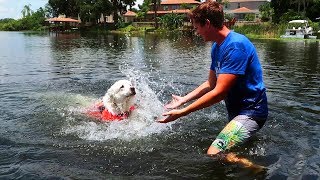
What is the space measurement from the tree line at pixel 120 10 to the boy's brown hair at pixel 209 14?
75.5 metres

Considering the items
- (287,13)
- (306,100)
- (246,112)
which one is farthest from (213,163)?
(287,13)

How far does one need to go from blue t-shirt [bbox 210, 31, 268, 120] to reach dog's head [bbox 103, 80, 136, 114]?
127 inches

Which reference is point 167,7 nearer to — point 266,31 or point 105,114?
point 266,31

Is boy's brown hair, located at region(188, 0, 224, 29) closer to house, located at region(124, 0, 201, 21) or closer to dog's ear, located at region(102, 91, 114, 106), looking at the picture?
dog's ear, located at region(102, 91, 114, 106)

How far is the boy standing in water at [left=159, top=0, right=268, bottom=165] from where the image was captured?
5711 millimetres

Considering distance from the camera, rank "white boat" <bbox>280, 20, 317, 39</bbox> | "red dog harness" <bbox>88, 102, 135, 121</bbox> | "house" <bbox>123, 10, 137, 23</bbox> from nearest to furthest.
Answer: "red dog harness" <bbox>88, 102, 135, 121</bbox>
"white boat" <bbox>280, 20, 317, 39</bbox>
"house" <bbox>123, 10, 137, 23</bbox>

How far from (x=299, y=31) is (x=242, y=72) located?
58789mm

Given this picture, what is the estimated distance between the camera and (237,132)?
244 inches

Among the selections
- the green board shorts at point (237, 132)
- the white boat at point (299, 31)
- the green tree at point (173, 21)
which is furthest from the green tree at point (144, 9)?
the green board shorts at point (237, 132)

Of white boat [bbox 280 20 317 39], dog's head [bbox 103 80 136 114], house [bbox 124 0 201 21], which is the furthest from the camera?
house [bbox 124 0 201 21]

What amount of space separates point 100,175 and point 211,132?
11.9 ft

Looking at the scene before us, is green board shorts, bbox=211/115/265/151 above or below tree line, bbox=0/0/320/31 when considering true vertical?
below

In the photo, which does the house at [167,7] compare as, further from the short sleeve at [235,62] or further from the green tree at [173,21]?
the short sleeve at [235,62]

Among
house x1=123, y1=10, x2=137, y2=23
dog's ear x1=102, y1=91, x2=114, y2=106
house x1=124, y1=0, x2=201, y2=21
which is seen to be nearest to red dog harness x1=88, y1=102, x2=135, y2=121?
dog's ear x1=102, y1=91, x2=114, y2=106
